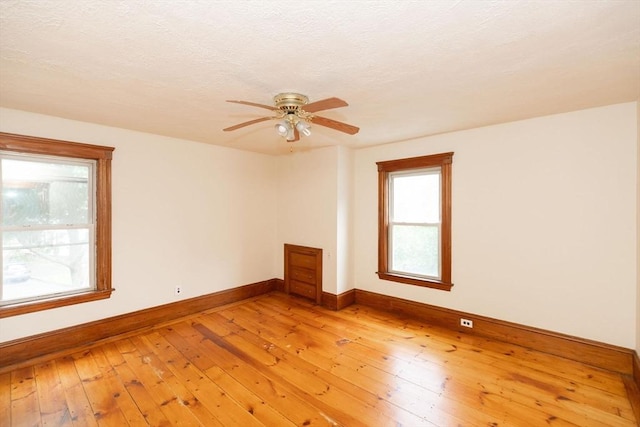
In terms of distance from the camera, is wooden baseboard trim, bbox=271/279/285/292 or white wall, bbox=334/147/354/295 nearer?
white wall, bbox=334/147/354/295

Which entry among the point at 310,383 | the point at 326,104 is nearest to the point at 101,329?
the point at 310,383

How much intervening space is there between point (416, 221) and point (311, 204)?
164 centimetres

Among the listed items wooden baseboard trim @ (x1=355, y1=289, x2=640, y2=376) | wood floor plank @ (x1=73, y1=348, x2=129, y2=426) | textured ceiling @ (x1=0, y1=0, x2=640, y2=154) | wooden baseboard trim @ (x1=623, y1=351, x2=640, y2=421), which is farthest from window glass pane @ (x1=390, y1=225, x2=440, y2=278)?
wood floor plank @ (x1=73, y1=348, x2=129, y2=426)

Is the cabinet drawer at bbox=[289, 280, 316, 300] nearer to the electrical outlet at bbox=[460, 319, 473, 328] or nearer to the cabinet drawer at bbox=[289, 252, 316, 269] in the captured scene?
the cabinet drawer at bbox=[289, 252, 316, 269]

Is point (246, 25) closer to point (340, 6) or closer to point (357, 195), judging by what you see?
point (340, 6)

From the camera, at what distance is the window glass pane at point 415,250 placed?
3.79 metres

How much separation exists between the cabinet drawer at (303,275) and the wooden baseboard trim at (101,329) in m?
0.92

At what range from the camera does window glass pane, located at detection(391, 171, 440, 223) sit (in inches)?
149

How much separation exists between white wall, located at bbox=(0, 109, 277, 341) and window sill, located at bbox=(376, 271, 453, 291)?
2.13 meters

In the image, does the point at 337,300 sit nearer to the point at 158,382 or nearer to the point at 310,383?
the point at 310,383

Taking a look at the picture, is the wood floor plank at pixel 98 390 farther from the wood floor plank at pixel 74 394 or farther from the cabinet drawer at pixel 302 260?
the cabinet drawer at pixel 302 260

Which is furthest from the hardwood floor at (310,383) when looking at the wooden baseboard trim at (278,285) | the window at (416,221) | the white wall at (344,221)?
the wooden baseboard trim at (278,285)

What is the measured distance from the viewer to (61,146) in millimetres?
2959

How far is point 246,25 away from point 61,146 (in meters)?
2.79
